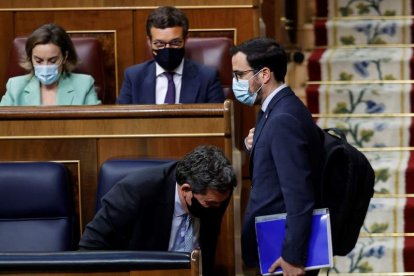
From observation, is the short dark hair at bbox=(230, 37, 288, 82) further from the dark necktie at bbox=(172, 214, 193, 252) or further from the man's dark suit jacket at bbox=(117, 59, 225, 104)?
the man's dark suit jacket at bbox=(117, 59, 225, 104)

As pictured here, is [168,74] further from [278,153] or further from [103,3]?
[278,153]

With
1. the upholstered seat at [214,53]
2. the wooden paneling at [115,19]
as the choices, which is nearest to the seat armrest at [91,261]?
the upholstered seat at [214,53]

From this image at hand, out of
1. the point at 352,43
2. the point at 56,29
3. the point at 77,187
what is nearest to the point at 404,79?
the point at 352,43

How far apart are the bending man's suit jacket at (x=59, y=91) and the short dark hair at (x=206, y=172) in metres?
0.72

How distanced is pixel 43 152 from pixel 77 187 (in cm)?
8

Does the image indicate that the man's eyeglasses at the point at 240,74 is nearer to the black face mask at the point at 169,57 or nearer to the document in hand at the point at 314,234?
the document in hand at the point at 314,234

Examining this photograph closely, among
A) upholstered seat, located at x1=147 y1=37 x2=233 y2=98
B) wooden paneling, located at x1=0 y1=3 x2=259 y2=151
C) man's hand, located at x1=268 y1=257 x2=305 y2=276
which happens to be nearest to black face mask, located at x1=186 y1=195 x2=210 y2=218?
man's hand, located at x1=268 y1=257 x2=305 y2=276

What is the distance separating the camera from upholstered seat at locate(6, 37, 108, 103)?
7.70 feet

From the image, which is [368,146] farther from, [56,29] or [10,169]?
[10,169]

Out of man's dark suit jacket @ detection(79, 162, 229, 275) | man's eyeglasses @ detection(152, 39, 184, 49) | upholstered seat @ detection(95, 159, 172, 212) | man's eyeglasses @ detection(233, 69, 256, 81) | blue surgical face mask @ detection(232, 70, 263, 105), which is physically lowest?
man's dark suit jacket @ detection(79, 162, 229, 275)

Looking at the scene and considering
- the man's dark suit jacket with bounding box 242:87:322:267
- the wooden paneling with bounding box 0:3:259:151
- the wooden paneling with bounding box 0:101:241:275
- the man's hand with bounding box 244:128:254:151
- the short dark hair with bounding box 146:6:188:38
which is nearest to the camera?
the man's dark suit jacket with bounding box 242:87:322:267

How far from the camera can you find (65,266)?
1.36 m

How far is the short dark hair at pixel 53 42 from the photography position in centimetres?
219

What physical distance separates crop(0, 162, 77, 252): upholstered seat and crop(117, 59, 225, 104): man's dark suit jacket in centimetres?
49
